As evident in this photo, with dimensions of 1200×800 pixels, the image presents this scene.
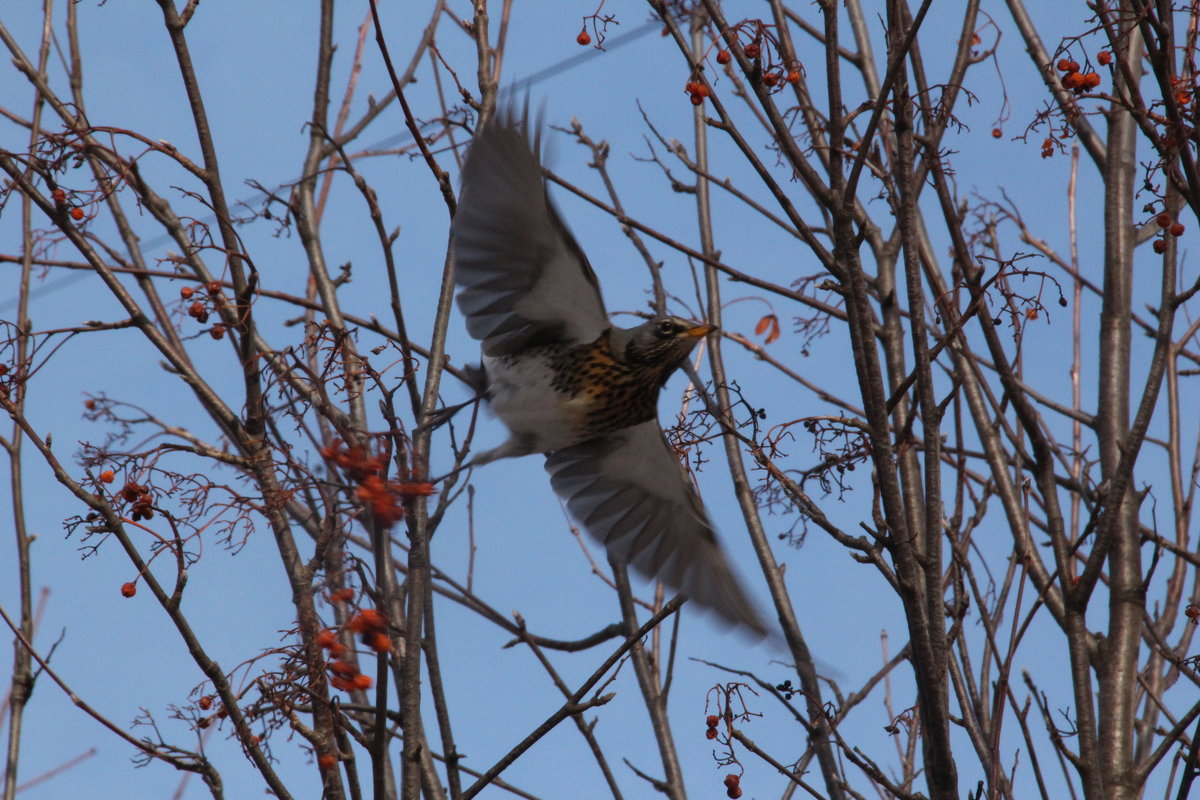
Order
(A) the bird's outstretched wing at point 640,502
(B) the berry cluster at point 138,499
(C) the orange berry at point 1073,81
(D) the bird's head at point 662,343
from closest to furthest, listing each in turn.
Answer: (B) the berry cluster at point 138,499 → (C) the orange berry at point 1073,81 → (D) the bird's head at point 662,343 → (A) the bird's outstretched wing at point 640,502

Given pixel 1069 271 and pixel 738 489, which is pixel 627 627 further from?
pixel 1069 271

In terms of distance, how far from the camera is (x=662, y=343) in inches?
158

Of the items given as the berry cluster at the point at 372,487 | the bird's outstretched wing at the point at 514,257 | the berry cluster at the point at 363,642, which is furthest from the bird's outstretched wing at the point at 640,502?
the berry cluster at the point at 372,487

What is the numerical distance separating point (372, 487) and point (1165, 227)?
2134 mm

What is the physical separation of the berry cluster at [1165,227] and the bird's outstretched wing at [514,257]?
1581mm

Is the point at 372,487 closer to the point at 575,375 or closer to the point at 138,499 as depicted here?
the point at 138,499

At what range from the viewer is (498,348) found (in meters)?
4.09

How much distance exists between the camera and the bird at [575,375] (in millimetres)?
3686

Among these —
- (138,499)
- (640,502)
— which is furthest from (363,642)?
(640,502)

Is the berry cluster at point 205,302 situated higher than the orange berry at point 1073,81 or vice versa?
the orange berry at point 1073,81

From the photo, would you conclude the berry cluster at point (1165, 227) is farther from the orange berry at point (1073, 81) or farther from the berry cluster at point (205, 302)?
the berry cluster at point (205, 302)

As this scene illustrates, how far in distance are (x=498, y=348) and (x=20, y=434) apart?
1.45 metres

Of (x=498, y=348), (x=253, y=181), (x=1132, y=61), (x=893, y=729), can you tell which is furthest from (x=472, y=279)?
(x=1132, y=61)

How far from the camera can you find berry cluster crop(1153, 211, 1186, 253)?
2.95 m
